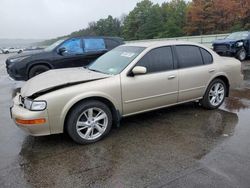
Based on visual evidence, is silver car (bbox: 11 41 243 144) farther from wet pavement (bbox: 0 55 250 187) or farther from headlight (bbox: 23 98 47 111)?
wet pavement (bbox: 0 55 250 187)

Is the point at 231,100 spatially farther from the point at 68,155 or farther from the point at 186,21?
the point at 186,21

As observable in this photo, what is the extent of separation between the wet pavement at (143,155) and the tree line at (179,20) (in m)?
26.3

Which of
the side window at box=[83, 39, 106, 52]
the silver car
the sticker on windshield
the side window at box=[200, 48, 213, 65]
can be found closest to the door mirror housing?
the silver car

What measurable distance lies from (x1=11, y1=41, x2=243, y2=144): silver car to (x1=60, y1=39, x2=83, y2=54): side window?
13.8 ft

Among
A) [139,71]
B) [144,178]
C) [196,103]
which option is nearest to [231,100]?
[196,103]

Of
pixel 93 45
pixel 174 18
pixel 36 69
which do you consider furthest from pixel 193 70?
pixel 174 18

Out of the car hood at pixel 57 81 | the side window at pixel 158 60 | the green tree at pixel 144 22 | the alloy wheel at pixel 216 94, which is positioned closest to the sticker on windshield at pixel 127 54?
the side window at pixel 158 60

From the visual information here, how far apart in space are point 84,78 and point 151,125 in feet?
5.02

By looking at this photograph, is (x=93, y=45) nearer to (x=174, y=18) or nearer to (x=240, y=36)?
(x=240, y=36)

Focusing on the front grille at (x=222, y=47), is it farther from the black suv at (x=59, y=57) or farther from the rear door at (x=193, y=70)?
the rear door at (x=193, y=70)

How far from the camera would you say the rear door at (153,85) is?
15.3 feet

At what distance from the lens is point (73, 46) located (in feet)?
31.7

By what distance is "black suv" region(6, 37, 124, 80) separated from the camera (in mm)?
8758

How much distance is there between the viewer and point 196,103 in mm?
6375
